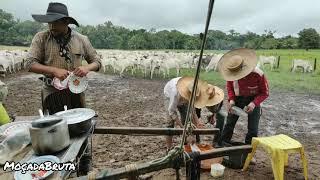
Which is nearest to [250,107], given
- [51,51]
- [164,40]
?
[51,51]

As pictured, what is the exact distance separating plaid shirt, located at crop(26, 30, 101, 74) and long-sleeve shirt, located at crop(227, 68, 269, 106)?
2345mm

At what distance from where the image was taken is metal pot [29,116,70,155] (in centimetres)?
244

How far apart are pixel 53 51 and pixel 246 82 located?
3.00 metres

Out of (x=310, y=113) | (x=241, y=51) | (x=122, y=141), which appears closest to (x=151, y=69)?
(x=310, y=113)

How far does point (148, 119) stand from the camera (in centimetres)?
881

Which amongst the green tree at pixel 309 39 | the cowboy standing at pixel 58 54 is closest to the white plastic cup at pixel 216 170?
the cowboy standing at pixel 58 54

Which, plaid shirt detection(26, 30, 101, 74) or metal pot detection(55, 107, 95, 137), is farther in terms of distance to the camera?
plaid shirt detection(26, 30, 101, 74)

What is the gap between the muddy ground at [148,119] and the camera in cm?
544

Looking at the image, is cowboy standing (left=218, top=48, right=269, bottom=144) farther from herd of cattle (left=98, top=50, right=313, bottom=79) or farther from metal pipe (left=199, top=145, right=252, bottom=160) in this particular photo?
herd of cattle (left=98, top=50, right=313, bottom=79)

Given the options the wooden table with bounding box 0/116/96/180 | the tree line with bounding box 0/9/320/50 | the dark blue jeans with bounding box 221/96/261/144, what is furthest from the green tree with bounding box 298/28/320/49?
the wooden table with bounding box 0/116/96/180

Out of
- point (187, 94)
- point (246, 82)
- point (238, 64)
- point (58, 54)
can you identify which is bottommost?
point (187, 94)

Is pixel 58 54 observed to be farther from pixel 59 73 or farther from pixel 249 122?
pixel 249 122

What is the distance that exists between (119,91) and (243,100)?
9200 millimetres

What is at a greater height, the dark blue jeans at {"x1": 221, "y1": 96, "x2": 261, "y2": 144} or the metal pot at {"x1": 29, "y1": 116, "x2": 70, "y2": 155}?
the metal pot at {"x1": 29, "y1": 116, "x2": 70, "y2": 155}
